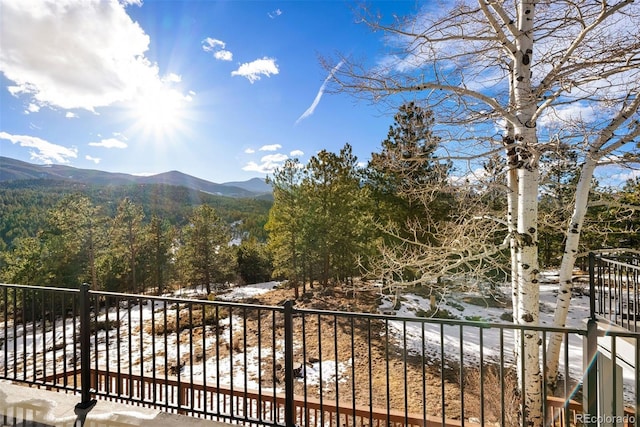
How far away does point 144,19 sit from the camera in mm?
5801

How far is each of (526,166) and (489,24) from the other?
2.08 meters

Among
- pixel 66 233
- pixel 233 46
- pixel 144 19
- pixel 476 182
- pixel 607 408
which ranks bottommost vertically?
pixel 607 408

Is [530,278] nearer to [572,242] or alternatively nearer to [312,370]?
[572,242]

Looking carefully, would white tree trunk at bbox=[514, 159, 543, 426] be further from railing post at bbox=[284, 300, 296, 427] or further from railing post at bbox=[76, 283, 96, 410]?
railing post at bbox=[76, 283, 96, 410]

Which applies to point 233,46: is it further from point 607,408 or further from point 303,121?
point 607,408

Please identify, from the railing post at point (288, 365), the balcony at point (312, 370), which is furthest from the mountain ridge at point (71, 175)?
the railing post at point (288, 365)

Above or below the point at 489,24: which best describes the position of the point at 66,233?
below

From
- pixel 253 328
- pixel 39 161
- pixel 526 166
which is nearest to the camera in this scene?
pixel 526 166

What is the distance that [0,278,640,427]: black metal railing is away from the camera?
6.70 feet

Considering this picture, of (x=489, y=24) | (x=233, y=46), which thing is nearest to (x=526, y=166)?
(x=489, y=24)

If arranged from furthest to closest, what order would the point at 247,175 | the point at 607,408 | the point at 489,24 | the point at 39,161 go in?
the point at 247,175
the point at 39,161
the point at 489,24
the point at 607,408

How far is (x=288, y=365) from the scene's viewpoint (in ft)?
6.19

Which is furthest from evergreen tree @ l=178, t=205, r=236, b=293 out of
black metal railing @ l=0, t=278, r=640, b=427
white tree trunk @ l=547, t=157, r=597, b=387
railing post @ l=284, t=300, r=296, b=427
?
railing post @ l=284, t=300, r=296, b=427

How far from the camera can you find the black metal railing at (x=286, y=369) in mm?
2043
